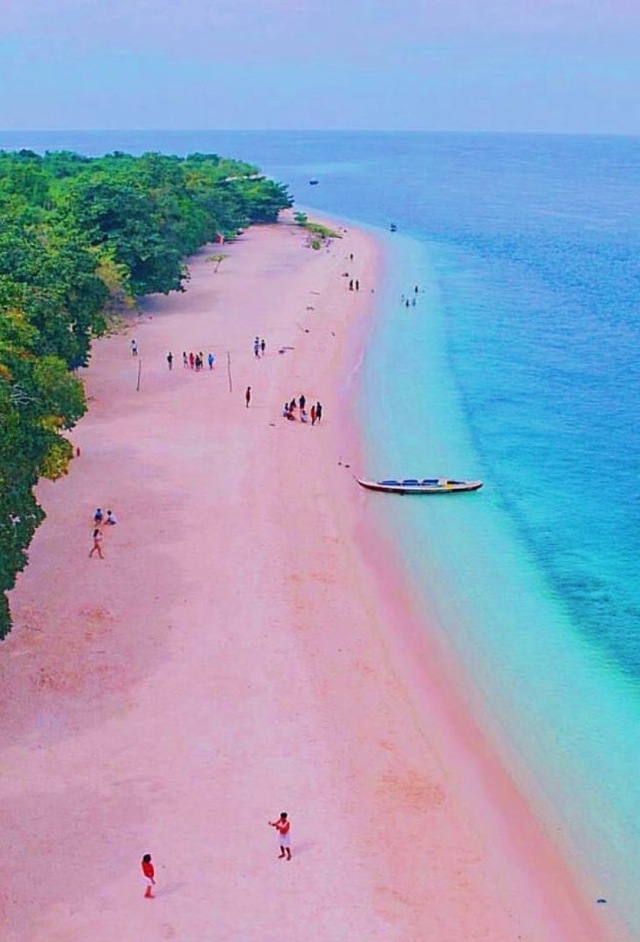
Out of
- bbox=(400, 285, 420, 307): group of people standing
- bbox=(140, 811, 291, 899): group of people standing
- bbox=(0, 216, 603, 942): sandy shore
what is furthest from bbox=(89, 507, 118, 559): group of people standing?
bbox=(400, 285, 420, 307): group of people standing

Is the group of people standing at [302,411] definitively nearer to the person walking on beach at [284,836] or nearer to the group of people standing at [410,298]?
the person walking on beach at [284,836]

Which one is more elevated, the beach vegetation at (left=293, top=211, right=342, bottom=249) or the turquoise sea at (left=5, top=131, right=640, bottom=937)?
the beach vegetation at (left=293, top=211, right=342, bottom=249)

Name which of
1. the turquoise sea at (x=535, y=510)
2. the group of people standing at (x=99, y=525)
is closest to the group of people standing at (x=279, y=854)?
the turquoise sea at (x=535, y=510)

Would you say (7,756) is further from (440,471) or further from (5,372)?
(440,471)

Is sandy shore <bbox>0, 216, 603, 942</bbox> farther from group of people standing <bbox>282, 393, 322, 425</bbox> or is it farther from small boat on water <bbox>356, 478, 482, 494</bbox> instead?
group of people standing <bbox>282, 393, 322, 425</bbox>

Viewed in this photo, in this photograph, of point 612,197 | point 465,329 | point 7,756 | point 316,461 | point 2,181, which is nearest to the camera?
point 7,756

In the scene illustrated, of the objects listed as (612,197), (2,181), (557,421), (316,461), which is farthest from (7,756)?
(612,197)
